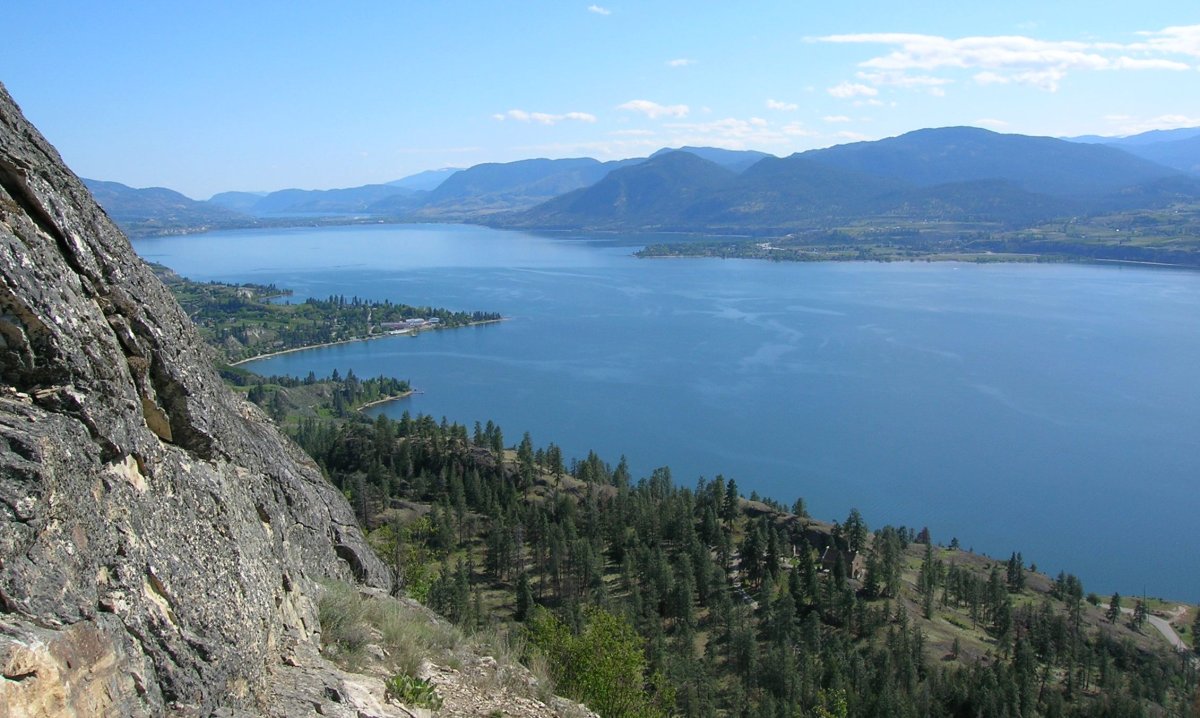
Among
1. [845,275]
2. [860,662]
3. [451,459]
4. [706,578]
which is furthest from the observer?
[845,275]

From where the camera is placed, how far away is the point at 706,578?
25.4 metres

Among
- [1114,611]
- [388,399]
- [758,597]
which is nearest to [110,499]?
[758,597]

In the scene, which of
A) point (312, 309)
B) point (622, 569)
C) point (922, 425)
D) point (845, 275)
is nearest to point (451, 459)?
point (622, 569)

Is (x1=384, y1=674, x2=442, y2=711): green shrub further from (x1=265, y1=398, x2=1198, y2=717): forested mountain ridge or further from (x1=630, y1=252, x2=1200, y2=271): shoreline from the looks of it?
(x1=630, y1=252, x2=1200, y2=271): shoreline

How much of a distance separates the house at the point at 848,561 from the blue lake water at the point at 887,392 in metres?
9.58

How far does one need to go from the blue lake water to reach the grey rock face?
3626 centimetres

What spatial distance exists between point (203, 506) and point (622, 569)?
21996 millimetres

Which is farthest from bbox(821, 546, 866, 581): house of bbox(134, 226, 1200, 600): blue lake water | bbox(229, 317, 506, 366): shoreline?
bbox(229, 317, 506, 366): shoreline

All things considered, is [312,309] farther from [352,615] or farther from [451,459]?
[352,615]

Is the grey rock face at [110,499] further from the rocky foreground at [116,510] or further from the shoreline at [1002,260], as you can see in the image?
the shoreline at [1002,260]

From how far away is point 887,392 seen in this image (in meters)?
55.2

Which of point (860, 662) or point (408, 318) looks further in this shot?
point (408, 318)

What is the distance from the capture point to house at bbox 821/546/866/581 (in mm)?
27672

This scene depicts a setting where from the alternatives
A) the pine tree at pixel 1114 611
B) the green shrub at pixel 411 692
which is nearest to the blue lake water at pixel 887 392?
the pine tree at pixel 1114 611
